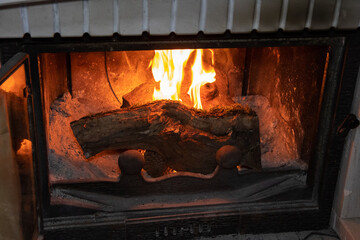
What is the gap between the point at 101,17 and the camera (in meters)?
1.37

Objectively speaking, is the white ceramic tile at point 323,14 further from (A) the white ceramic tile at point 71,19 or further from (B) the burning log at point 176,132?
(A) the white ceramic tile at point 71,19

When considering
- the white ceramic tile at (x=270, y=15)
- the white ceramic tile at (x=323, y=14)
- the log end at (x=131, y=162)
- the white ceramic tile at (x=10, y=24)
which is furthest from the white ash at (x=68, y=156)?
the white ceramic tile at (x=323, y=14)

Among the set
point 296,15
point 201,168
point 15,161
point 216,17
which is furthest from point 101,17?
point 201,168

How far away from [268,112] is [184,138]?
2.02ft

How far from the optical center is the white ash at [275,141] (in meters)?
1.94

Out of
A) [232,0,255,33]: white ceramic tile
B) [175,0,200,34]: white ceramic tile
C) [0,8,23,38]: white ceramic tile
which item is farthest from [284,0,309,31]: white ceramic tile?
[0,8,23,38]: white ceramic tile

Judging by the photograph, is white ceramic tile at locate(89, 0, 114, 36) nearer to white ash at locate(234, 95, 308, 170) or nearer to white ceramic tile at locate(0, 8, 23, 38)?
white ceramic tile at locate(0, 8, 23, 38)

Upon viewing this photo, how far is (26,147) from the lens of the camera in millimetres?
1479

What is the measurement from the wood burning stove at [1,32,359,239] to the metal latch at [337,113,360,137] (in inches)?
1.4

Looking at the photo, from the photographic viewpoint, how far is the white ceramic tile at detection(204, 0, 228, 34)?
55.4 inches

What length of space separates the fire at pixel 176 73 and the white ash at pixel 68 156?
0.41m

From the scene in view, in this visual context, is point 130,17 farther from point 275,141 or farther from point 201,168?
point 275,141

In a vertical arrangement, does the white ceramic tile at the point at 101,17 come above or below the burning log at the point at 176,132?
above

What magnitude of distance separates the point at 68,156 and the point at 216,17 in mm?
912
